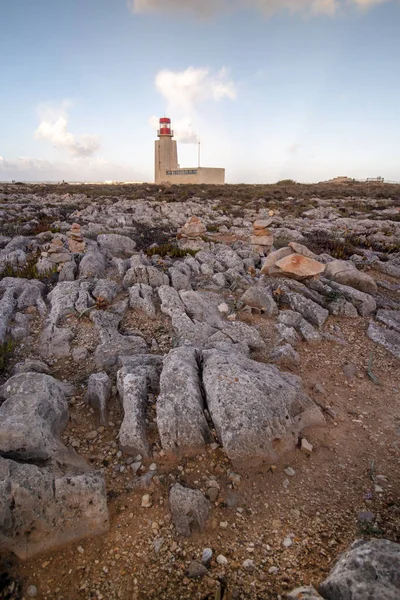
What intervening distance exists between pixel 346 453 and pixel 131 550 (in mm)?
3307

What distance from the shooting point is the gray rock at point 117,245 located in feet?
45.0

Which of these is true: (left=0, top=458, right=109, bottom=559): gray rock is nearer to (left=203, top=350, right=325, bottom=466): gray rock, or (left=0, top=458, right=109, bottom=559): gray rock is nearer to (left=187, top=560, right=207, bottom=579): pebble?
(left=187, top=560, right=207, bottom=579): pebble

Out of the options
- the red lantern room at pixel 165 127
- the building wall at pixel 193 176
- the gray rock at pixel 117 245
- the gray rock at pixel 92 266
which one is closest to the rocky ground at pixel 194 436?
the gray rock at pixel 92 266

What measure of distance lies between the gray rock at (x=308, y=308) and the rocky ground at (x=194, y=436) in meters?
Answer: 0.04

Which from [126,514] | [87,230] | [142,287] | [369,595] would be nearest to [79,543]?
[126,514]

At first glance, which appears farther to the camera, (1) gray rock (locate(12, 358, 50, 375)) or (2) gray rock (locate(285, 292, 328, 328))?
(2) gray rock (locate(285, 292, 328, 328))

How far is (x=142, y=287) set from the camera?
9.41m

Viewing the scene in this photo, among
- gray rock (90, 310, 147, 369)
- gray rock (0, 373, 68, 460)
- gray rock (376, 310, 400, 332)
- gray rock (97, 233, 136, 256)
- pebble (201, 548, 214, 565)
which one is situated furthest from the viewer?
gray rock (97, 233, 136, 256)

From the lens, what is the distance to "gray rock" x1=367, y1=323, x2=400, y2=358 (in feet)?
A: 25.2

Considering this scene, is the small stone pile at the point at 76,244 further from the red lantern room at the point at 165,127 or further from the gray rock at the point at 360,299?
the red lantern room at the point at 165,127

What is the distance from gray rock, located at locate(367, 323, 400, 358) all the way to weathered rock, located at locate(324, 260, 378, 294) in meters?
2.26

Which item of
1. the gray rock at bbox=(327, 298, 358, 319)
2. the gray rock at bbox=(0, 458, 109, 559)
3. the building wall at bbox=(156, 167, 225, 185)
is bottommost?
the gray rock at bbox=(0, 458, 109, 559)

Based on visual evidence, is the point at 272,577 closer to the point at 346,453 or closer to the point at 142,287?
the point at 346,453

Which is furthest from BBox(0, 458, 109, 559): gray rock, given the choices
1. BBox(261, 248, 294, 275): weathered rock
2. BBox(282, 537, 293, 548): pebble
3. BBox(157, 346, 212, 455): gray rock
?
BBox(261, 248, 294, 275): weathered rock
